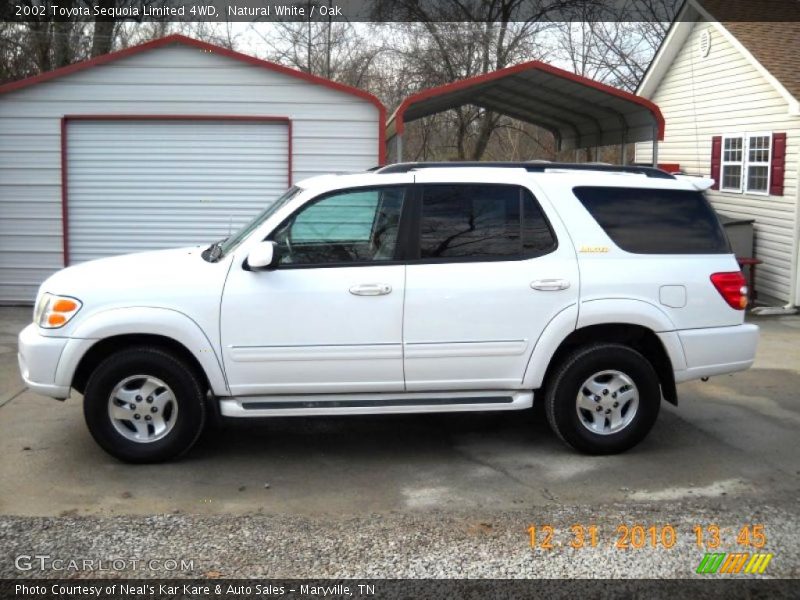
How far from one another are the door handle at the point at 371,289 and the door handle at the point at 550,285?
37.3 inches

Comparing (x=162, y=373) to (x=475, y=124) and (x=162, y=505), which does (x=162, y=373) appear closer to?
(x=162, y=505)

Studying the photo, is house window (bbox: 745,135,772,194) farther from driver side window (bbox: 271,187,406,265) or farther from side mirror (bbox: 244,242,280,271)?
side mirror (bbox: 244,242,280,271)

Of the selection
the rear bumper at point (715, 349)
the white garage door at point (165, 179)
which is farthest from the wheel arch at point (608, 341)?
the white garage door at point (165, 179)

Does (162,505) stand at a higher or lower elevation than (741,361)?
lower

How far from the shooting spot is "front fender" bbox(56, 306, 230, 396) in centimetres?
556

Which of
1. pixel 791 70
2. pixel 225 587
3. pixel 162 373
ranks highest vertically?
pixel 791 70

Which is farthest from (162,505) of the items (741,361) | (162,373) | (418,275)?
(741,361)

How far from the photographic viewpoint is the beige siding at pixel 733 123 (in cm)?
1275

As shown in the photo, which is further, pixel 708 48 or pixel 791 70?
pixel 708 48

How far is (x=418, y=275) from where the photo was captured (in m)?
5.73

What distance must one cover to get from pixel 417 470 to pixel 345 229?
5.38 ft

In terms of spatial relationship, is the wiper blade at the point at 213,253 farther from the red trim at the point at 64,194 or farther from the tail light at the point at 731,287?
the red trim at the point at 64,194

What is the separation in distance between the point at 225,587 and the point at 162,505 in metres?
1.19

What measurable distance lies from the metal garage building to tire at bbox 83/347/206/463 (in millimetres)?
6415
